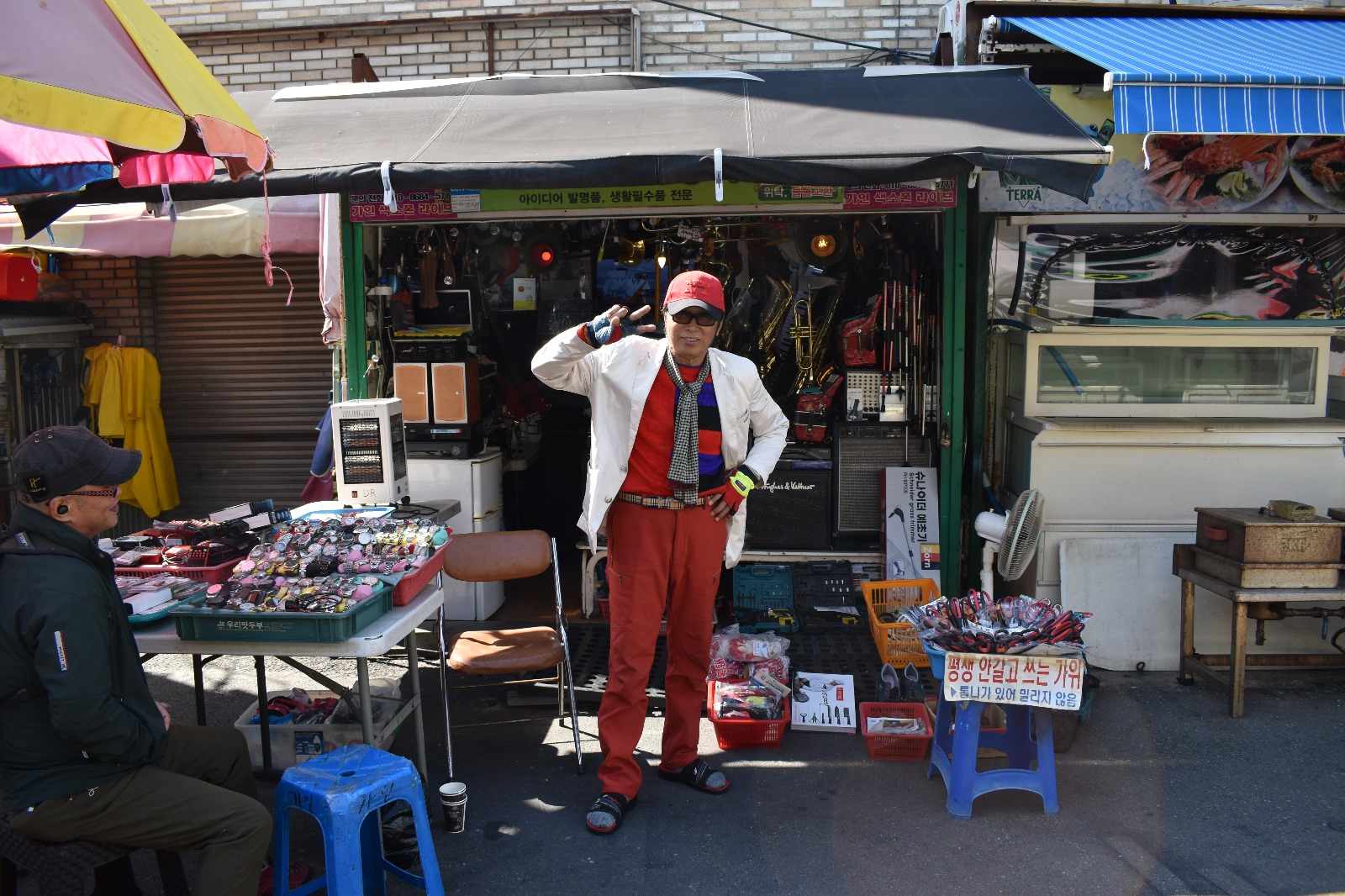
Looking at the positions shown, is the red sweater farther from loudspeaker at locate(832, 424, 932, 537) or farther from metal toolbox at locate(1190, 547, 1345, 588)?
metal toolbox at locate(1190, 547, 1345, 588)

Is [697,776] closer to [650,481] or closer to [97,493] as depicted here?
[650,481]

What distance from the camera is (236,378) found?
8555 mm

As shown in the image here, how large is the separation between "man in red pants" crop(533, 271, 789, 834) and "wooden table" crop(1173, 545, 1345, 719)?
265 centimetres

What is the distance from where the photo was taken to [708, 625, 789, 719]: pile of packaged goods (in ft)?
16.0

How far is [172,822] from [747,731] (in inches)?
103

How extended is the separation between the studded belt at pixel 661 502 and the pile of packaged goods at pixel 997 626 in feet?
3.68

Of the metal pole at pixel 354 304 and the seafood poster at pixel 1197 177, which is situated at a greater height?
the seafood poster at pixel 1197 177

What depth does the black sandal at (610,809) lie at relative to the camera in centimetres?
409

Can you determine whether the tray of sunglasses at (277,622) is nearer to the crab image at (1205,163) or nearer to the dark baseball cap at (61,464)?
the dark baseball cap at (61,464)

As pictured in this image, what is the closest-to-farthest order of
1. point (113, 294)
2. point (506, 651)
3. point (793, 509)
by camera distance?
point (506, 651), point (793, 509), point (113, 294)

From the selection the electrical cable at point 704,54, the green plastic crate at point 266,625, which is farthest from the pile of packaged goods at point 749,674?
the electrical cable at point 704,54

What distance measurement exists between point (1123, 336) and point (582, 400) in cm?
413

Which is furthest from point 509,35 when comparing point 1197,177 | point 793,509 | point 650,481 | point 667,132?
point 1197,177

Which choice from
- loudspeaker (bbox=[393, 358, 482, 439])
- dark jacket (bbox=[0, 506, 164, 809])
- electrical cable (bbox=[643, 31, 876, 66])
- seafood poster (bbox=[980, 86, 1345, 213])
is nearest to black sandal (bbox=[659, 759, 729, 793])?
dark jacket (bbox=[0, 506, 164, 809])
